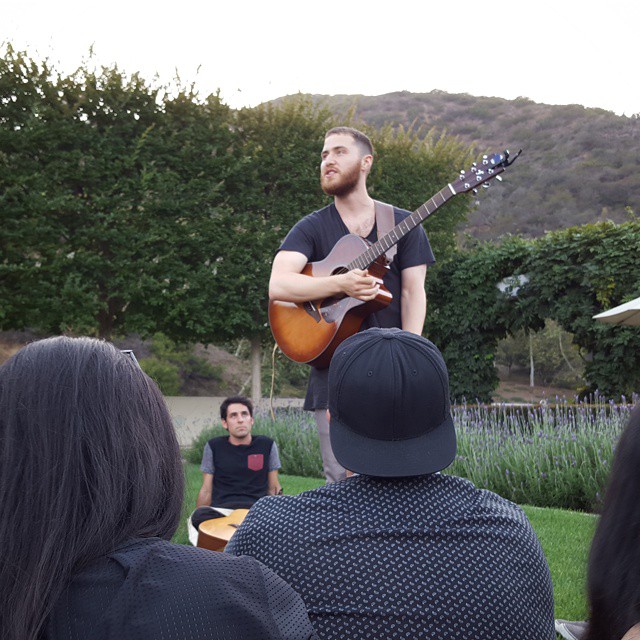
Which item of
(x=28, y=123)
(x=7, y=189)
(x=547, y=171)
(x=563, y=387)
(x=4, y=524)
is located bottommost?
(x=563, y=387)

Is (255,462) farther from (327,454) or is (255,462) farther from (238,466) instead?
(327,454)

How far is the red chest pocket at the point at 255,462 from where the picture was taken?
6.42 metres

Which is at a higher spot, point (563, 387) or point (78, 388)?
point (78, 388)

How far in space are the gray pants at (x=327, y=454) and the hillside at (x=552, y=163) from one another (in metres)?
41.5

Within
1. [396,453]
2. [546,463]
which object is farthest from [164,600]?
[546,463]

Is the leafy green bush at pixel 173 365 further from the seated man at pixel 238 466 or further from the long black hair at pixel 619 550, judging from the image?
the long black hair at pixel 619 550

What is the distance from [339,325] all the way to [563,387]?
3808 centimetres

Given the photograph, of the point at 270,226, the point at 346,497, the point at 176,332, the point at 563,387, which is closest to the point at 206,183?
the point at 270,226

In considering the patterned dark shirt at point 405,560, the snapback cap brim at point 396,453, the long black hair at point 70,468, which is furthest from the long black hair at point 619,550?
the long black hair at point 70,468

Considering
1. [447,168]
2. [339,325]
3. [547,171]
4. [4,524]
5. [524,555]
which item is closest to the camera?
[4,524]

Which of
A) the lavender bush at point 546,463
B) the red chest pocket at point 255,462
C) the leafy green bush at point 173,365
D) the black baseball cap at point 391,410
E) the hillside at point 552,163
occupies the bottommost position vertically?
the leafy green bush at point 173,365

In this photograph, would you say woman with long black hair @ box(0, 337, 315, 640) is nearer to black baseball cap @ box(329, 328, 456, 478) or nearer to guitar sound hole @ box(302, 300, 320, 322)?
black baseball cap @ box(329, 328, 456, 478)

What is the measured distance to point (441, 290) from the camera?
17.2 meters

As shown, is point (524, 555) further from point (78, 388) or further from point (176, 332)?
point (176, 332)
